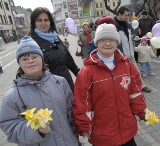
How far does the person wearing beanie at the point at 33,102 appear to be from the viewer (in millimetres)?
1703

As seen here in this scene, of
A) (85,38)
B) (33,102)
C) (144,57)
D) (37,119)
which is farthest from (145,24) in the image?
(37,119)

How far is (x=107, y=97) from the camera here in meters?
2.05

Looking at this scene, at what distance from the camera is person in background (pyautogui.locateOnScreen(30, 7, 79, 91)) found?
8.53 ft

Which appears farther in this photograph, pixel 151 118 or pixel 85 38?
pixel 85 38

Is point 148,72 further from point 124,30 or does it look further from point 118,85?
point 118,85

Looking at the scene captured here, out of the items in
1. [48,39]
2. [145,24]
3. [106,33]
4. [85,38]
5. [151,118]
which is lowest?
[145,24]

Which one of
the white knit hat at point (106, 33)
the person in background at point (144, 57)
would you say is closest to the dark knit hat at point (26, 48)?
the white knit hat at point (106, 33)

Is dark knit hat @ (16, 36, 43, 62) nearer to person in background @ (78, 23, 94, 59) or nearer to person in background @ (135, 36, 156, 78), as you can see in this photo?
person in background @ (78, 23, 94, 59)

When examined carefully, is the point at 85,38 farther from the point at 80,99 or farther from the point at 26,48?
the point at 26,48

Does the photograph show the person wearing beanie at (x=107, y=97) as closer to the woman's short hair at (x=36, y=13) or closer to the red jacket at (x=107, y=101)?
the red jacket at (x=107, y=101)

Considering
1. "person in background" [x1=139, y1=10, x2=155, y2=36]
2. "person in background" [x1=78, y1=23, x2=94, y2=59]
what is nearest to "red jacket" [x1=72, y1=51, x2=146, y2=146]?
"person in background" [x1=78, y1=23, x2=94, y2=59]

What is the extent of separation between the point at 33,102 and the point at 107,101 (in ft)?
2.19

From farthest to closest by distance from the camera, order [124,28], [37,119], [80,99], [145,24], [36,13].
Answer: [145,24] < [124,28] < [36,13] < [80,99] < [37,119]

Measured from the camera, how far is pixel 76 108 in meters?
1.98
